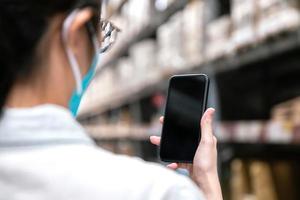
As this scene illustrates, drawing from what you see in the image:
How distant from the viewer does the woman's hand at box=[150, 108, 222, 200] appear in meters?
0.76

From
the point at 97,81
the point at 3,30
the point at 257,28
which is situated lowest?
the point at 97,81

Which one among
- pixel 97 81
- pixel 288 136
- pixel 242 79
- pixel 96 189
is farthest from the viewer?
pixel 97 81

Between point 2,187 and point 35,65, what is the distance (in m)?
0.11

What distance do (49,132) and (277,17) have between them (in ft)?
4.23

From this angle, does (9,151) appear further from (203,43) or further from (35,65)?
(203,43)

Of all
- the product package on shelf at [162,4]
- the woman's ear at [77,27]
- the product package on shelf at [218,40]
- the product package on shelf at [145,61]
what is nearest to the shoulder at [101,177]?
the woman's ear at [77,27]

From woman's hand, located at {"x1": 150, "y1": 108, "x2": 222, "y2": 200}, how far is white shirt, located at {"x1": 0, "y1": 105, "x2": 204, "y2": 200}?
206 mm

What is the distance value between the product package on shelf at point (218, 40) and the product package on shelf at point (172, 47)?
30cm

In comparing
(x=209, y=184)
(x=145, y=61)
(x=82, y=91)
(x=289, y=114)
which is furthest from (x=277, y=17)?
(x=145, y=61)

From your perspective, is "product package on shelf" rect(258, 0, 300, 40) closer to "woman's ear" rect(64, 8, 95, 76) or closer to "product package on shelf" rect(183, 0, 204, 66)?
"product package on shelf" rect(183, 0, 204, 66)

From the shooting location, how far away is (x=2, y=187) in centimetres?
55

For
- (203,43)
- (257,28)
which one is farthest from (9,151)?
(203,43)

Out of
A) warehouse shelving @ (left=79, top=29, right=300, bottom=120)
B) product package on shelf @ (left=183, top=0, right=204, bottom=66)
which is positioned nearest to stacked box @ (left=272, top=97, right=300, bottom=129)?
warehouse shelving @ (left=79, top=29, right=300, bottom=120)

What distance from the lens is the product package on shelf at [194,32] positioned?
101 inches
